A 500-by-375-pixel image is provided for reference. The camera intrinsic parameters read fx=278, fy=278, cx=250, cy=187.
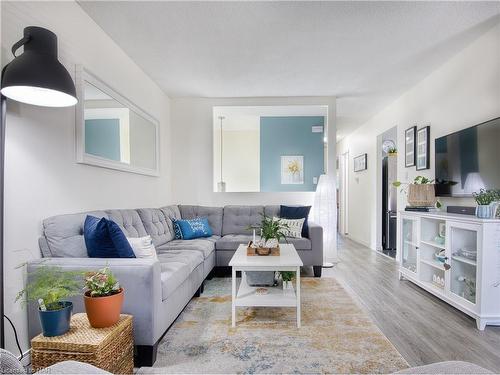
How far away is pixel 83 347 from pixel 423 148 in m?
4.00

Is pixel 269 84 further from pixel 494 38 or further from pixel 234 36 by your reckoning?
pixel 494 38

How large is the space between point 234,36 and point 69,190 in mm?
1989

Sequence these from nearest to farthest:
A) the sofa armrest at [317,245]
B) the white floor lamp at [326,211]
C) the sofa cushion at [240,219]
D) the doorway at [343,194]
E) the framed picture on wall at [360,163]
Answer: the sofa armrest at [317,245] < the sofa cushion at [240,219] < the white floor lamp at [326,211] < the framed picture on wall at [360,163] < the doorway at [343,194]

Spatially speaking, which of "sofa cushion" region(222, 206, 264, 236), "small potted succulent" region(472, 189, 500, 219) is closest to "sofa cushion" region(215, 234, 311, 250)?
"sofa cushion" region(222, 206, 264, 236)

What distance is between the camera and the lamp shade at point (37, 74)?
4.70 feet

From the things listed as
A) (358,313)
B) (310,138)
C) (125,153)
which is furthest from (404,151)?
(125,153)

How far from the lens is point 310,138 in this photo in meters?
4.94

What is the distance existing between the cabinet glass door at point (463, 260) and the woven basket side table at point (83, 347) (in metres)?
2.63

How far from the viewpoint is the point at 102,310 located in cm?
140

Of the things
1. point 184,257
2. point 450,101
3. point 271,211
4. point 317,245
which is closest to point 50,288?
point 184,257

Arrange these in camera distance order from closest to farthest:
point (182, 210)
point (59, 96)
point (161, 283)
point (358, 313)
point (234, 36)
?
point (59, 96), point (161, 283), point (358, 313), point (234, 36), point (182, 210)

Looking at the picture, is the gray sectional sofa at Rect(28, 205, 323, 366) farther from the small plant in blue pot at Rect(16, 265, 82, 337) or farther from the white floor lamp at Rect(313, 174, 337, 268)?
the white floor lamp at Rect(313, 174, 337, 268)

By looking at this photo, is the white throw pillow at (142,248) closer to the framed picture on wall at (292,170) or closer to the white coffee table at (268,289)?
the white coffee table at (268,289)

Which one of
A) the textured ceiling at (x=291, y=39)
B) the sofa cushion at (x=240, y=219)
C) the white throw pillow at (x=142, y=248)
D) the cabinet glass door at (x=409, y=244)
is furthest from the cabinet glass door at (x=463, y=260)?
the white throw pillow at (x=142, y=248)
